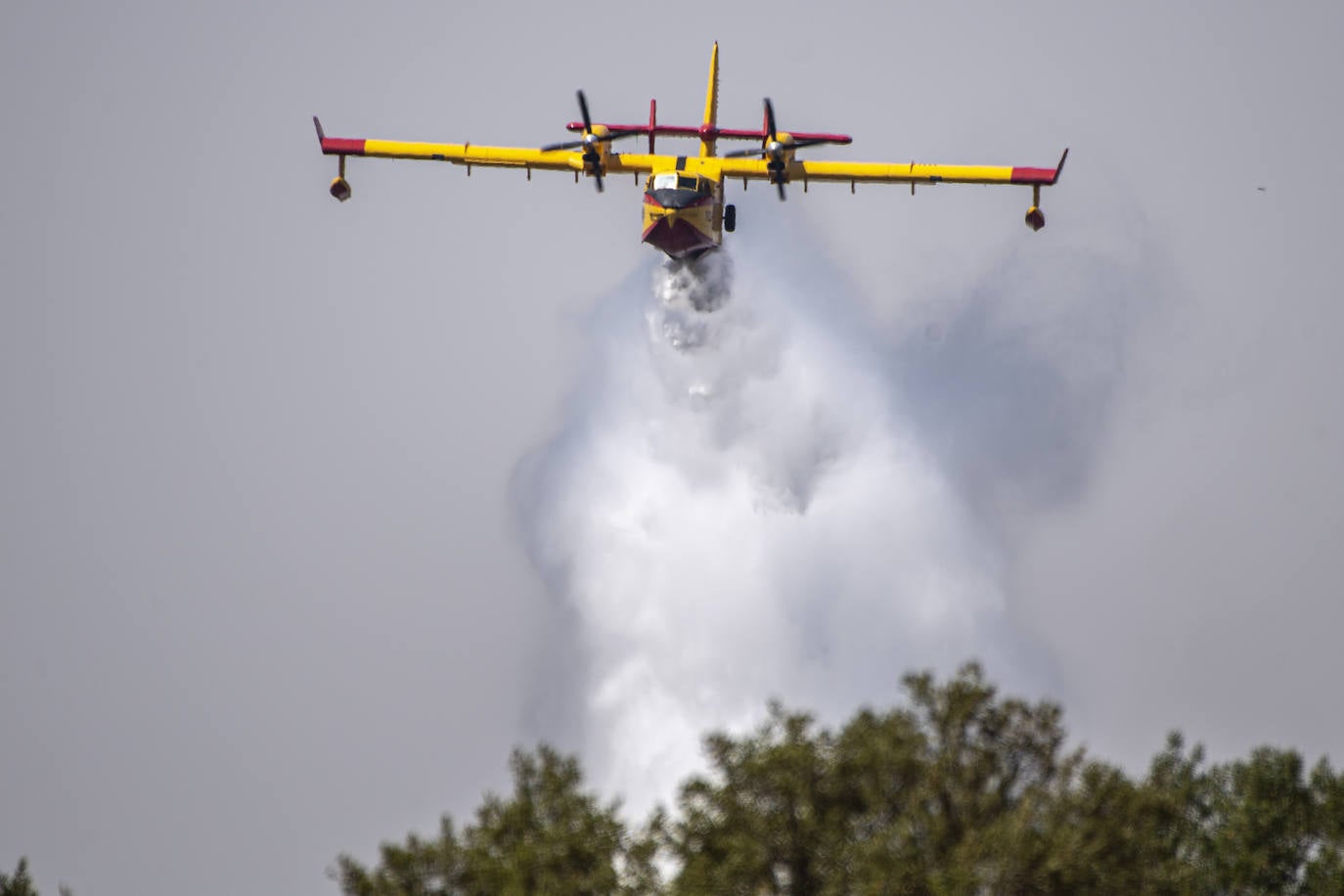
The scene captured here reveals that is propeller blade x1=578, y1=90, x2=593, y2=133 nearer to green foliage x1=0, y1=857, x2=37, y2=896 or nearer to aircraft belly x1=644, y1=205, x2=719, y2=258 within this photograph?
aircraft belly x1=644, y1=205, x2=719, y2=258

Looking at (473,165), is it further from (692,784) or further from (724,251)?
(692,784)

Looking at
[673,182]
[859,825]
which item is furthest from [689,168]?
[859,825]

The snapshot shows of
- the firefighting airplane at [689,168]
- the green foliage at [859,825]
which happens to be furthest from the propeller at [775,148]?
the green foliage at [859,825]

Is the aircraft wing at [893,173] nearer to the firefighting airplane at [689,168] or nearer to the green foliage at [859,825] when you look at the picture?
the firefighting airplane at [689,168]

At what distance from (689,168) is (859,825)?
2370 cm

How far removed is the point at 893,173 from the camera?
62656 millimetres

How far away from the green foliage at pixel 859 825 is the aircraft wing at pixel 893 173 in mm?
21606

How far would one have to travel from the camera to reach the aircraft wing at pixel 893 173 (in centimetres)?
6234

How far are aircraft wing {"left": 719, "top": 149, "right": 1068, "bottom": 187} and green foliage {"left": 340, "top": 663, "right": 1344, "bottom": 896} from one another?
21.6m

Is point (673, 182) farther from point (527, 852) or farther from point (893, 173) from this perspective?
point (527, 852)

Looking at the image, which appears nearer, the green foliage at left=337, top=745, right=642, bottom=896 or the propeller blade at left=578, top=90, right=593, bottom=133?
the green foliage at left=337, top=745, right=642, bottom=896

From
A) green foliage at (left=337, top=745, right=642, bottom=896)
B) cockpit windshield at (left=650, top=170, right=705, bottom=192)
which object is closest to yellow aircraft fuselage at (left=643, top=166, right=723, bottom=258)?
cockpit windshield at (left=650, top=170, right=705, bottom=192)

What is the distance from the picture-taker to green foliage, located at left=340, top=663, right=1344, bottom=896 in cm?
4028

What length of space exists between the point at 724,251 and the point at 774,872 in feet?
93.1
